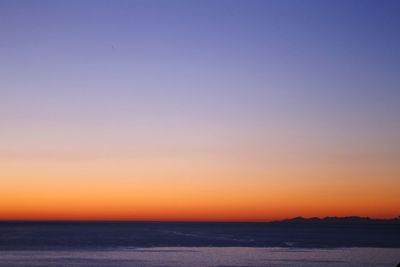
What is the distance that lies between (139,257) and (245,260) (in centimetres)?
1005

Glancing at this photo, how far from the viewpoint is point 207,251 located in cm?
6397

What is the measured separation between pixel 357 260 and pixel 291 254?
8252 millimetres

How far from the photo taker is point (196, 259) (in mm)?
54156

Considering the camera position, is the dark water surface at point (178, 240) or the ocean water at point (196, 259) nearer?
the ocean water at point (196, 259)

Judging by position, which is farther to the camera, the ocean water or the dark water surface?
the dark water surface

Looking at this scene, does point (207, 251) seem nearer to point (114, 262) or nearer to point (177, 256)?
point (177, 256)

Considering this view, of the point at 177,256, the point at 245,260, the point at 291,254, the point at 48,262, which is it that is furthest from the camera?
the point at 291,254

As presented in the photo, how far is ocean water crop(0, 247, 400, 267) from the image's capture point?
49.7 m

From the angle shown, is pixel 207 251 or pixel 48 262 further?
pixel 207 251

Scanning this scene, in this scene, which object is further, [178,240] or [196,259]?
[178,240]

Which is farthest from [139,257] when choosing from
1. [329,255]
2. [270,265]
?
[329,255]

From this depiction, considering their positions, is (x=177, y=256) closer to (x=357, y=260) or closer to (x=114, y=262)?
(x=114, y=262)

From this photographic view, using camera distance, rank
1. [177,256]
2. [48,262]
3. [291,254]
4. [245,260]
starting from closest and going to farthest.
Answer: [48,262] < [245,260] < [177,256] < [291,254]

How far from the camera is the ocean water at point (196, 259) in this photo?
163 ft
